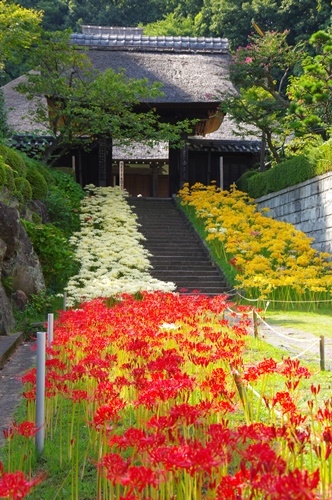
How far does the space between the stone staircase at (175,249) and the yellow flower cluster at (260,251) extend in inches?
18.3

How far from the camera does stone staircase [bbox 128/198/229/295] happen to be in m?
15.6

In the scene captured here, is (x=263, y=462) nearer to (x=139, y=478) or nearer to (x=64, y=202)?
(x=139, y=478)

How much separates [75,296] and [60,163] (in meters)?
15.1

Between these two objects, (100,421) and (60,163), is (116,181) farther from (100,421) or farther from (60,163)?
(100,421)

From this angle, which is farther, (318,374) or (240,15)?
(240,15)

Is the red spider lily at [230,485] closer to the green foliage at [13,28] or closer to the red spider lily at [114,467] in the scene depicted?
the red spider lily at [114,467]

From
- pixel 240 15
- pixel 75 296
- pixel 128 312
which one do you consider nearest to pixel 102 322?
pixel 128 312

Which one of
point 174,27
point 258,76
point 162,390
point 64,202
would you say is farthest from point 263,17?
point 162,390

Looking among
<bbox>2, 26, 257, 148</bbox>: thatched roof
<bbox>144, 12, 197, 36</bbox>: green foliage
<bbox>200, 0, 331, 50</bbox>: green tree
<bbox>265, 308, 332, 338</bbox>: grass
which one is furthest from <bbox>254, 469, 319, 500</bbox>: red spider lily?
<bbox>144, 12, 197, 36</bbox>: green foliage

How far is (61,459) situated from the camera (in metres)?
3.94

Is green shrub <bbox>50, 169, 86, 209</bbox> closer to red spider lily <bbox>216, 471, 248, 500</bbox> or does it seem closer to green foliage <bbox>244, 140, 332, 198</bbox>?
green foliage <bbox>244, 140, 332, 198</bbox>

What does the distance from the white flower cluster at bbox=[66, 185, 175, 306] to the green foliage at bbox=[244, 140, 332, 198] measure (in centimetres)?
460

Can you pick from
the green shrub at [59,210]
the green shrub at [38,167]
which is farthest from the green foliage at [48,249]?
the green shrub at [59,210]

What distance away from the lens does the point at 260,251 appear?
1678 cm
